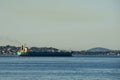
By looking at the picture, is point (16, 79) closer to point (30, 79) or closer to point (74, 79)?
point (30, 79)

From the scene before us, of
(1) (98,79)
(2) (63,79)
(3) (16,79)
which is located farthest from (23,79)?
(1) (98,79)

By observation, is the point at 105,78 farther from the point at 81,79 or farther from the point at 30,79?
the point at 30,79

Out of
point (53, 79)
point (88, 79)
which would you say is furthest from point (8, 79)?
point (88, 79)

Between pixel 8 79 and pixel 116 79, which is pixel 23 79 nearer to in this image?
pixel 8 79

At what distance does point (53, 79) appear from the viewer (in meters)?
66.6

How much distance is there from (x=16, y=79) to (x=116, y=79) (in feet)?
44.0

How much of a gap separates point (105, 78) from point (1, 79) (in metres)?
14.0

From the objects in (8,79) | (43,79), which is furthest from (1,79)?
(43,79)

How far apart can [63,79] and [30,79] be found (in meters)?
4.37

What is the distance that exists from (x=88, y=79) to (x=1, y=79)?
11538 mm

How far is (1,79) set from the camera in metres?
66.7

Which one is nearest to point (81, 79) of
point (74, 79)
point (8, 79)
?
point (74, 79)

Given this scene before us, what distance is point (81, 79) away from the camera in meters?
67.0

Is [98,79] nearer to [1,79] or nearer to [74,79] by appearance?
[74,79]
